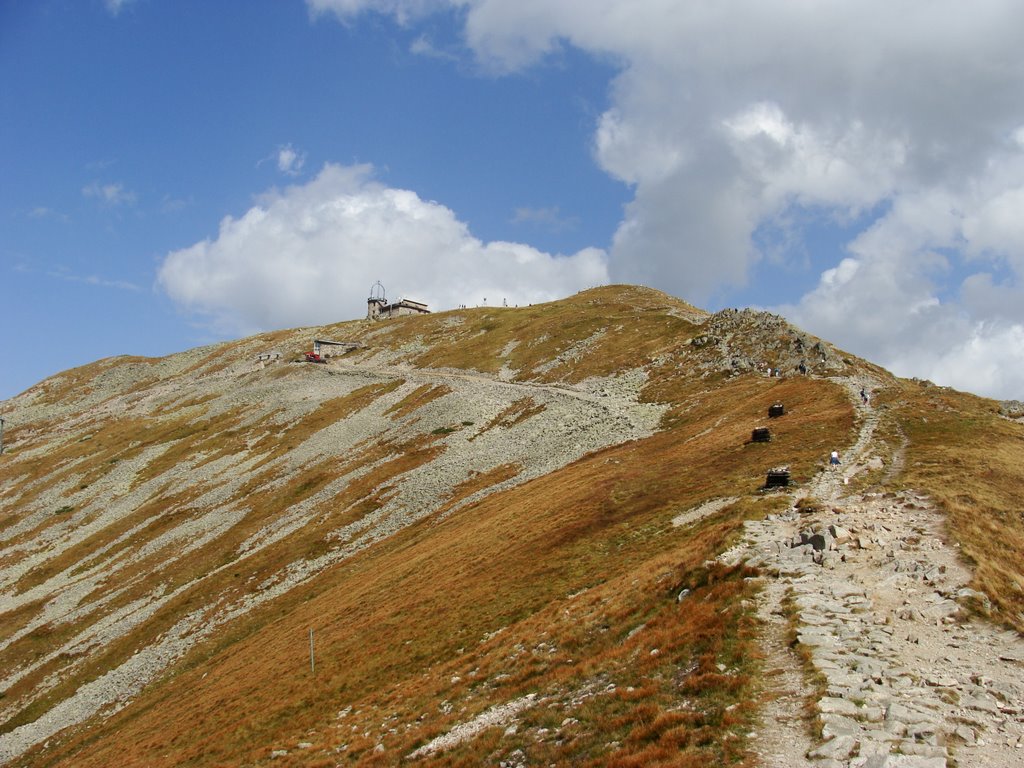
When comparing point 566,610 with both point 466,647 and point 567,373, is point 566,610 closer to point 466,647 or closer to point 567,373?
point 466,647

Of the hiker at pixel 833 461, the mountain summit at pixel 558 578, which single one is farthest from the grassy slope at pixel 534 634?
the hiker at pixel 833 461

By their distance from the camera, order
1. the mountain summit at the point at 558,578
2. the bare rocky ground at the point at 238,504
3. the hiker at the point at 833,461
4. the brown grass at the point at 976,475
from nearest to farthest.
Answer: the mountain summit at the point at 558,578, the brown grass at the point at 976,475, the hiker at the point at 833,461, the bare rocky ground at the point at 238,504

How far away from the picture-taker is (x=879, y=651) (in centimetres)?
1995

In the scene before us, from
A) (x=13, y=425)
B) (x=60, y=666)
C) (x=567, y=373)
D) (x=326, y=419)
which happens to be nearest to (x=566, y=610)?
(x=60, y=666)

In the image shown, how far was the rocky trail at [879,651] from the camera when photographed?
15562 mm

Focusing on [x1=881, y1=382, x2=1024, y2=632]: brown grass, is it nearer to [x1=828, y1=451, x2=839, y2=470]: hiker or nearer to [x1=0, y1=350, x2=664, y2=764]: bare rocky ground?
[x1=828, y1=451, x2=839, y2=470]: hiker

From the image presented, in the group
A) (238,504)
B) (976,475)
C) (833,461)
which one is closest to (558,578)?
(833,461)

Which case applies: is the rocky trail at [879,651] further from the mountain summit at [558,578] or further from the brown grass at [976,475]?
the brown grass at [976,475]

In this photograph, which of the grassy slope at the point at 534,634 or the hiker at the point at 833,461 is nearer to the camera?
the grassy slope at the point at 534,634

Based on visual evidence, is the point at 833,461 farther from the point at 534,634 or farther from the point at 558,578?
the point at 534,634

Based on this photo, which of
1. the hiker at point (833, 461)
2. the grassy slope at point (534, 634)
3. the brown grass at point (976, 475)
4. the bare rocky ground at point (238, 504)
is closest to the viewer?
the grassy slope at point (534, 634)

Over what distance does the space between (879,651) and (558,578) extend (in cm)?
2078

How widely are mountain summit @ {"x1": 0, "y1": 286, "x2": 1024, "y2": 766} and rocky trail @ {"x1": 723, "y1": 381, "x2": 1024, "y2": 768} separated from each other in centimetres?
10

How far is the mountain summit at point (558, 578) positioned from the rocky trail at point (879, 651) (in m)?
0.10
